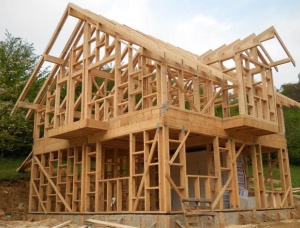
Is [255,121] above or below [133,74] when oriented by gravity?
below

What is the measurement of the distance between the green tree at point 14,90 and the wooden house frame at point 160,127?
116 inches

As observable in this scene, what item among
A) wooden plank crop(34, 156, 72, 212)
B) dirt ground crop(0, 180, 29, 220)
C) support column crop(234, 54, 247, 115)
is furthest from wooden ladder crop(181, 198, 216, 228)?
dirt ground crop(0, 180, 29, 220)

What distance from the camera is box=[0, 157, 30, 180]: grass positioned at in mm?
20828

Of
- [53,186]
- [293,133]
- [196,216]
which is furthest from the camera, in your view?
[293,133]

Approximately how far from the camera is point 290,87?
64.4 meters

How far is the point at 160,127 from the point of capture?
1276 centimetres

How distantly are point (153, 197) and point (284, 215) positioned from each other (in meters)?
5.89

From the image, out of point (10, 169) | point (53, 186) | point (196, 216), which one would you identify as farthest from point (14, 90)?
point (196, 216)

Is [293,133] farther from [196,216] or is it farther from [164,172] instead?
[164,172]

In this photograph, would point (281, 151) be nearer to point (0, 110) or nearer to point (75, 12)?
point (75, 12)

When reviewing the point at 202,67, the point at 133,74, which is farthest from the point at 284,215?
the point at 133,74

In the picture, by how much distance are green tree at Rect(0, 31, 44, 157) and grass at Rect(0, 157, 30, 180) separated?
66 cm

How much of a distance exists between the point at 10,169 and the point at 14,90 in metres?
4.92

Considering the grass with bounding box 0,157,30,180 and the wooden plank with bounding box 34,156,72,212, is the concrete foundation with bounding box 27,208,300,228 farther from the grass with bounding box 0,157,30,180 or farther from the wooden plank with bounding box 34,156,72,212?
the grass with bounding box 0,157,30,180
